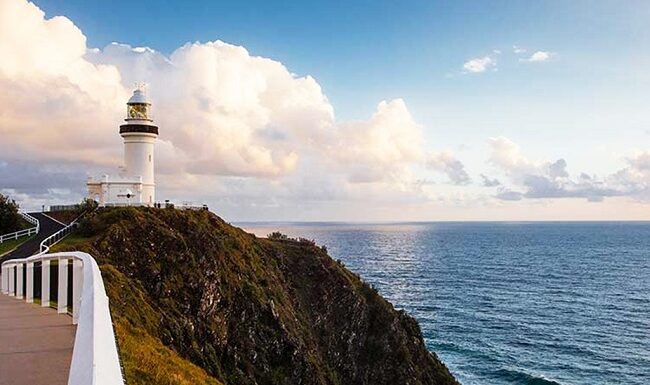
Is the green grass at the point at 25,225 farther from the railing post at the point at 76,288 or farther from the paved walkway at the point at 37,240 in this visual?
the railing post at the point at 76,288

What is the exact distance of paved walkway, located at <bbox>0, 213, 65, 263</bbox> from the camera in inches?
1208

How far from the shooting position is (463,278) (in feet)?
348

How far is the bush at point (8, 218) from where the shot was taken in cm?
4659

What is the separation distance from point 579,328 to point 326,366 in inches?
1460

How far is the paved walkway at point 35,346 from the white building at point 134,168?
4045 centimetres

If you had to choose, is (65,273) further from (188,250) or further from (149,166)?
(149,166)

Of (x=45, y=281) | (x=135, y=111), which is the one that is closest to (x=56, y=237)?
(x=135, y=111)

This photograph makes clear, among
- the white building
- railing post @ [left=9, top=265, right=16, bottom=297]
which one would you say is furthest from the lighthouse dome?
railing post @ [left=9, top=265, right=16, bottom=297]

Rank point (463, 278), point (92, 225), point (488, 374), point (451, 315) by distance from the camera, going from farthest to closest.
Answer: point (463, 278) < point (451, 315) < point (488, 374) < point (92, 225)

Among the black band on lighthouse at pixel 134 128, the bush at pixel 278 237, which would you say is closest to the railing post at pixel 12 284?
the black band on lighthouse at pixel 134 128

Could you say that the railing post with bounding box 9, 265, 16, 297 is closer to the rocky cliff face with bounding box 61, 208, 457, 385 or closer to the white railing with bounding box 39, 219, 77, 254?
the rocky cliff face with bounding box 61, 208, 457, 385

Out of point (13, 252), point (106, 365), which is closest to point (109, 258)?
point (13, 252)

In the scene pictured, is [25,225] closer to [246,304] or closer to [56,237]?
[56,237]

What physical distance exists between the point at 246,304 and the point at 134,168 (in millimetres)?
20821
